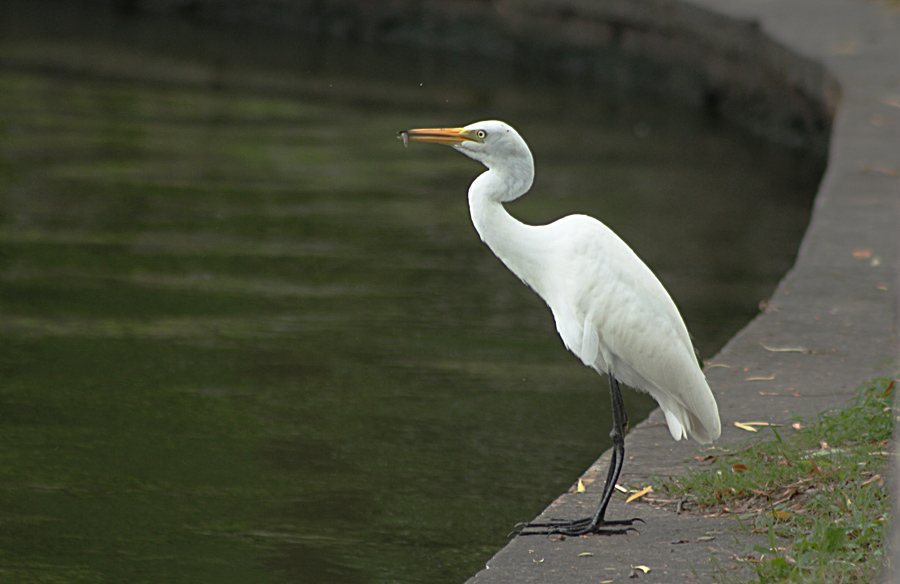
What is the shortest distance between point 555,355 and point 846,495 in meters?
2.45

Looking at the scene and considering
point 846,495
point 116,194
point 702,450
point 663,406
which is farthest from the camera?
A: point 116,194

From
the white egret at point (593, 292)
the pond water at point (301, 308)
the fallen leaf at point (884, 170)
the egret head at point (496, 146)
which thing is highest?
the egret head at point (496, 146)

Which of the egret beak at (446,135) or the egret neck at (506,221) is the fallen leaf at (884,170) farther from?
the egret beak at (446,135)

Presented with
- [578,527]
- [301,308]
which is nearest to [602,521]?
[578,527]

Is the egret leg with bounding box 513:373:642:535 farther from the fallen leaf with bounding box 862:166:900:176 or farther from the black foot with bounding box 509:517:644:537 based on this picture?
the fallen leaf with bounding box 862:166:900:176

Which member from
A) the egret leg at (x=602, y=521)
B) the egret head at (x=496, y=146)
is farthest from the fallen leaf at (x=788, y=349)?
the egret head at (x=496, y=146)

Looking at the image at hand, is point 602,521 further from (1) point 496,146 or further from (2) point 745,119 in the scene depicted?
(2) point 745,119

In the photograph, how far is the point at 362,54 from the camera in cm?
1296

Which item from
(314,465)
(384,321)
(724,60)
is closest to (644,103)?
(724,60)

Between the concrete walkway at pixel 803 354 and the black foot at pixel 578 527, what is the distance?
0.03 metres

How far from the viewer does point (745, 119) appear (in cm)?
1109

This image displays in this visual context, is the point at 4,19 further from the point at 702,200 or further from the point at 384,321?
the point at 384,321

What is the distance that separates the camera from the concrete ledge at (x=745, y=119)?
3.31 m

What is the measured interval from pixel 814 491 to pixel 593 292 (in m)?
0.79
